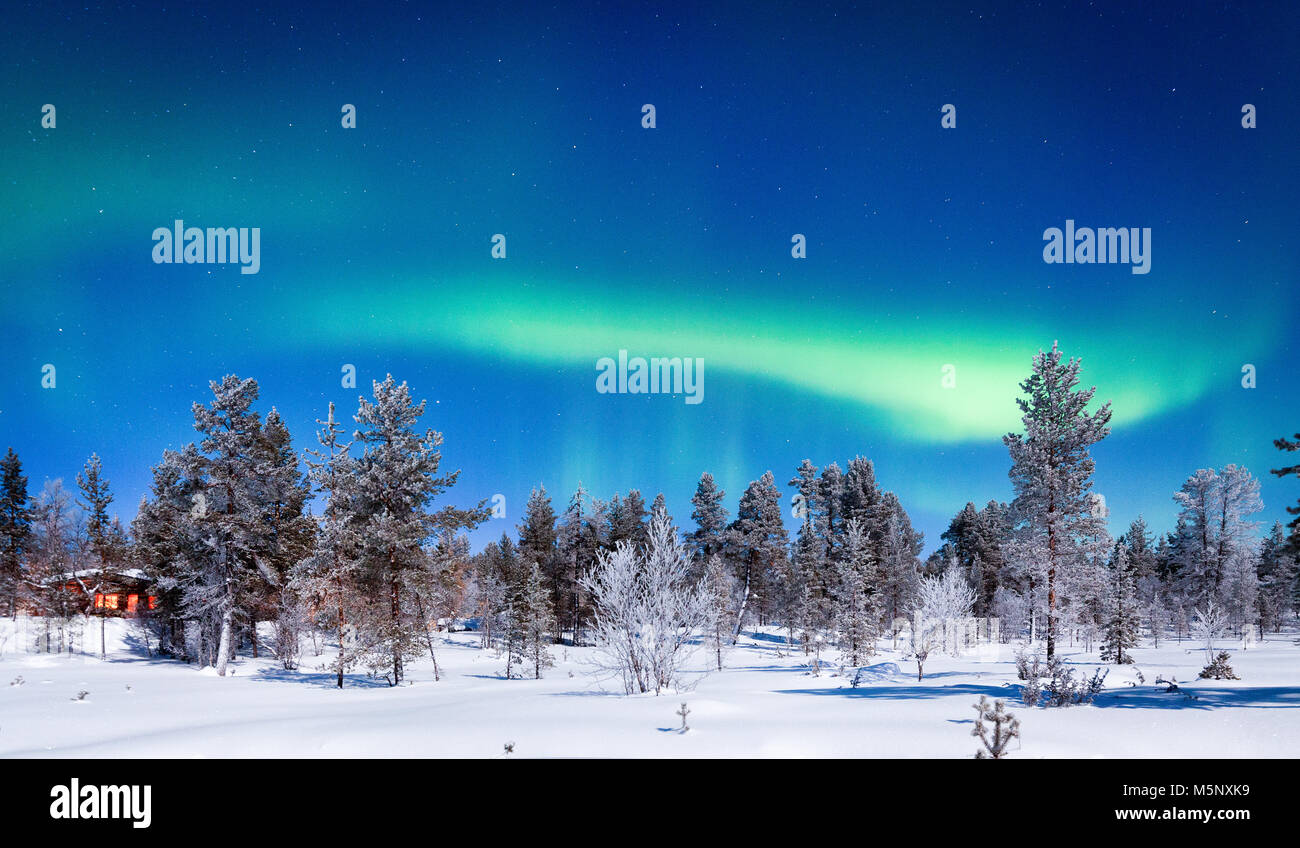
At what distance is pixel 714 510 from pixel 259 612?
3962cm

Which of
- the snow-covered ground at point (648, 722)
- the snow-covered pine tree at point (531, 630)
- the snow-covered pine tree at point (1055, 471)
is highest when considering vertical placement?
Result: the snow-covered pine tree at point (1055, 471)

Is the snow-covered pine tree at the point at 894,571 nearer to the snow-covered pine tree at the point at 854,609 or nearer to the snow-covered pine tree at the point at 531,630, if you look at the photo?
the snow-covered pine tree at the point at 854,609

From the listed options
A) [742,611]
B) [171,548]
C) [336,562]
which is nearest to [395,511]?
[336,562]

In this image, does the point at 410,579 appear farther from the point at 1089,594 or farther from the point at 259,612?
the point at 1089,594

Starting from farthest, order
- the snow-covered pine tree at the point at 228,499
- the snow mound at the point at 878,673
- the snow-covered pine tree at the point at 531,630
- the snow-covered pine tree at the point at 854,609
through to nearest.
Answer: the snow-covered pine tree at the point at 854,609 → the snow-covered pine tree at the point at 531,630 → the snow-covered pine tree at the point at 228,499 → the snow mound at the point at 878,673

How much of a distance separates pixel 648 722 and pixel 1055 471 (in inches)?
843

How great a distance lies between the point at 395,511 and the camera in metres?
28.5

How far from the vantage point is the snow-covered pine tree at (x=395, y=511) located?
26891 mm

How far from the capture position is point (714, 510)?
64625mm

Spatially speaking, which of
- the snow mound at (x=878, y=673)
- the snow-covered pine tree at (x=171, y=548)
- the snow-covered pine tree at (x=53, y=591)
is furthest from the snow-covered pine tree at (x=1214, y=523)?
the snow-covered pine tree at (x=53, y=591)

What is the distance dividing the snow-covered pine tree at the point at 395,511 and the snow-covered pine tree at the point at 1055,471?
78.7ft

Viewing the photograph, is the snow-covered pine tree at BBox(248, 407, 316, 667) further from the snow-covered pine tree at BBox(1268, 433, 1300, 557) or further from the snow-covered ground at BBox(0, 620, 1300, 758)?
the snow-covered pine tree at BBox(1268, 433, 1300, 557)

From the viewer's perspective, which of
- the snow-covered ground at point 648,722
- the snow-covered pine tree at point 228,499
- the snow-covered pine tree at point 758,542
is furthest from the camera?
the snow-covered pine tree at point 758,542

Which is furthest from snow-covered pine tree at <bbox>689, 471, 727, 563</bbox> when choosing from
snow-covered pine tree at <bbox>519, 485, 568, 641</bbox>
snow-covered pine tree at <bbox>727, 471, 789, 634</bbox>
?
snow-covered pine tree at <bbox>519, 485, 568, 641</bbox>
